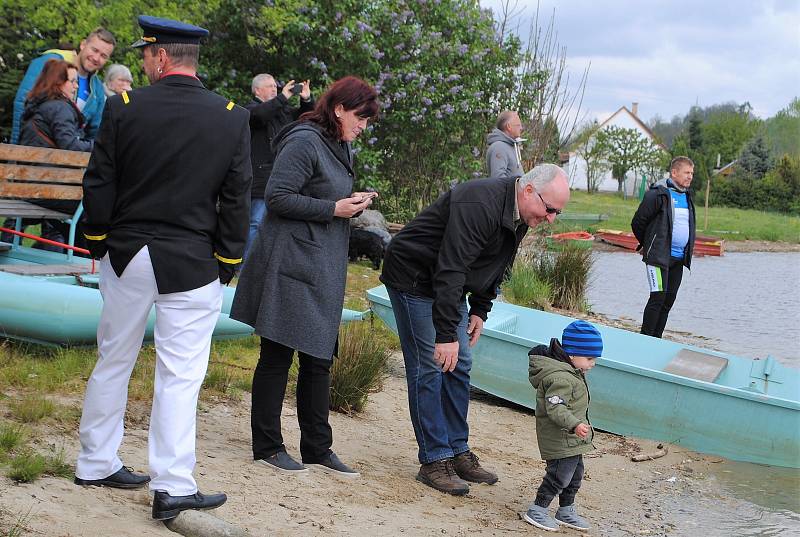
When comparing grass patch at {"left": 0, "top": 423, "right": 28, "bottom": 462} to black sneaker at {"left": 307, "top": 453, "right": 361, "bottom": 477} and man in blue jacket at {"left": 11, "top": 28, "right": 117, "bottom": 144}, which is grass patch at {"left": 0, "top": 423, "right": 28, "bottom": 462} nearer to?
black sneaker at {"left": 307, "top": 453, "right": 361, "bottom": 477}

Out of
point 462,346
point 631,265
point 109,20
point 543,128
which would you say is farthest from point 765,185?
point 462,346

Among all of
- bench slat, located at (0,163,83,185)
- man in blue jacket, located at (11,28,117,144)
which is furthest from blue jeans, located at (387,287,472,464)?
man in blue jacket, located at (11,28,117,144)

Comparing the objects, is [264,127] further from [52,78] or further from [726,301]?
[726,301]

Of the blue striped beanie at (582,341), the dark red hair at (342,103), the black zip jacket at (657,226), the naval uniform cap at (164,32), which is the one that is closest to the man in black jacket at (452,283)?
the blue striped beanie at (582,341)

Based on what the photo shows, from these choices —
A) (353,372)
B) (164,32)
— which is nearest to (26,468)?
(164,32)

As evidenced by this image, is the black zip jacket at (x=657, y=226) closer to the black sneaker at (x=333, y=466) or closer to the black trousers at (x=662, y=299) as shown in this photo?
the black trousers at (x=662, y=299)

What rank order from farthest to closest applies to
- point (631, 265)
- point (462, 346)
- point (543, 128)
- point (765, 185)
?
point (765, 185) → point (631, 265) → point (543, 128) → point (462, 346)

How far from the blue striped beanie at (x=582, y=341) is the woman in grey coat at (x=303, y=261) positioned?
118 centimetres

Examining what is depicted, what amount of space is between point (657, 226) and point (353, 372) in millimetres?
4055

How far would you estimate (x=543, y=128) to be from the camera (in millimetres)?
18000

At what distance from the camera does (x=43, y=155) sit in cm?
778

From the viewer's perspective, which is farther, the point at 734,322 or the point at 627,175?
the point at 627,175

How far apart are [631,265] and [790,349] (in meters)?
12.3

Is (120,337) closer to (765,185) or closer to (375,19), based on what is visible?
(375,19)
